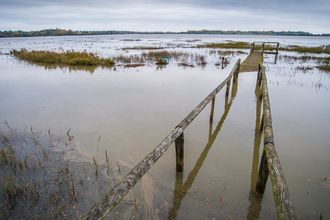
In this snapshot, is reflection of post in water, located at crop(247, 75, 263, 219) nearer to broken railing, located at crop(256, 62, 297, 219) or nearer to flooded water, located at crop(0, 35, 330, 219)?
flooded water, located at crop(0, 35, 330, 219)

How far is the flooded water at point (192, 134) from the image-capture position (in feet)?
9.45

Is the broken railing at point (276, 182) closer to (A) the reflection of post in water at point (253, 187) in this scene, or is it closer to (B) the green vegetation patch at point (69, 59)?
(A) the reflection of post in water at point (253, 187)

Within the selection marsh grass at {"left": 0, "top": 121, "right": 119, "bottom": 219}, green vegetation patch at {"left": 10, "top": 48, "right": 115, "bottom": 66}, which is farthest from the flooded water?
green vegetation patch at {"left": 10, "top": 48, "right": 115, "bottom": 66}

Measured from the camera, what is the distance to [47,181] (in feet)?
10.6

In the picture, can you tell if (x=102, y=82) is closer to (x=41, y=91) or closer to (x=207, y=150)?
(x=41, y=91)

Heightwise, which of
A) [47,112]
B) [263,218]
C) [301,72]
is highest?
[301,72]

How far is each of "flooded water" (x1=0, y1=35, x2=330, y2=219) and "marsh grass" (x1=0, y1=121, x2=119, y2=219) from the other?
0.32m

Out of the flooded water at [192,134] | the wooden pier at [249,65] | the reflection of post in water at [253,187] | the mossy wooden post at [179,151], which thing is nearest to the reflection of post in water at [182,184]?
the flooded water at [192,134]

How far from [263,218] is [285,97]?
7.40m

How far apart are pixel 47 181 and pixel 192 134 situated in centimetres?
366

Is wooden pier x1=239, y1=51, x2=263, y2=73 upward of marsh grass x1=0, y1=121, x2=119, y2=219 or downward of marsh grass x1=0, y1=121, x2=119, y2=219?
upward

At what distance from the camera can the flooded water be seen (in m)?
2.88

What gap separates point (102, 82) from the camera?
1080cm

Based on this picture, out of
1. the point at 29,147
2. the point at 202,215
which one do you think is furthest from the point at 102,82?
the point at 202,215
